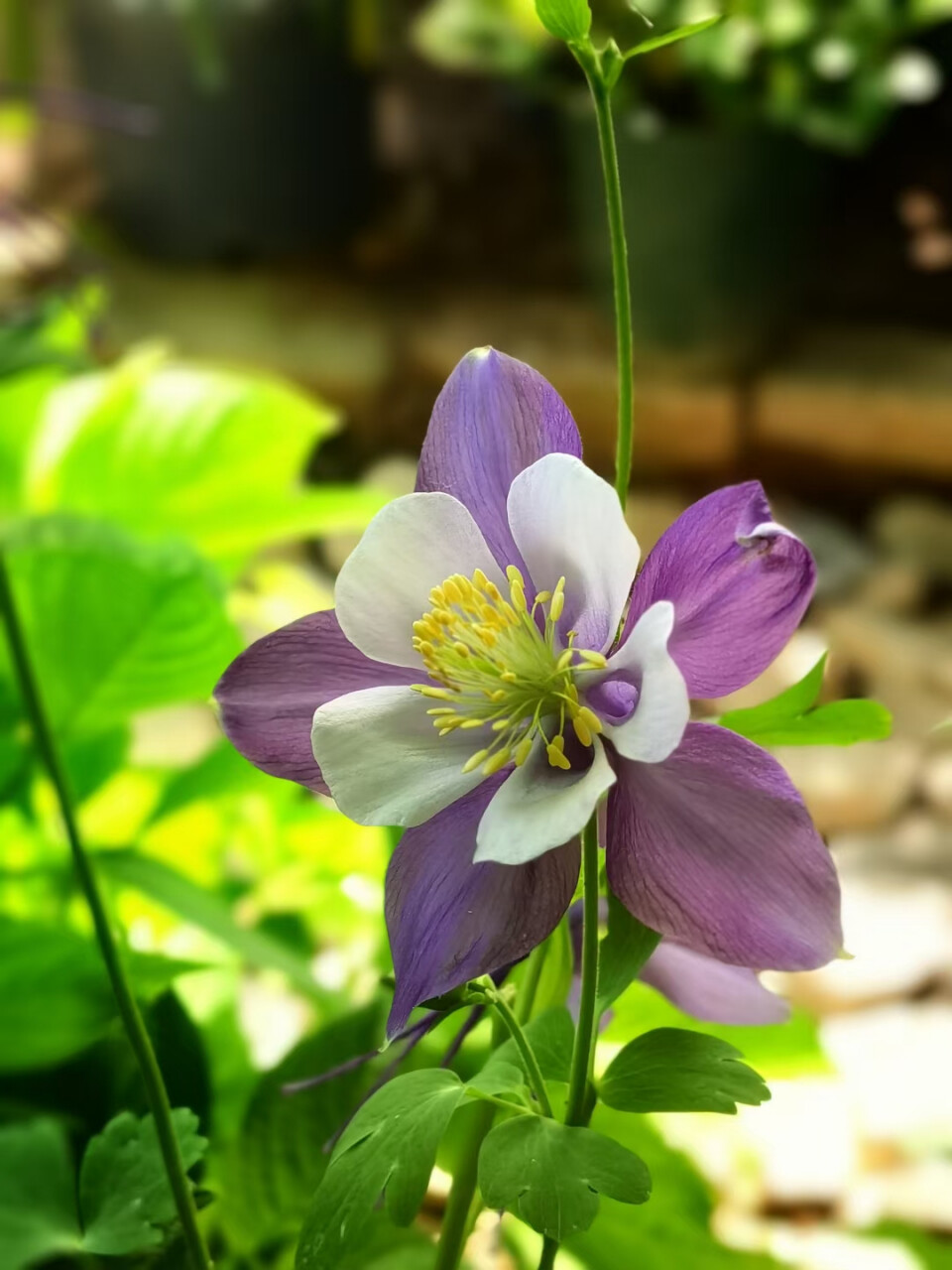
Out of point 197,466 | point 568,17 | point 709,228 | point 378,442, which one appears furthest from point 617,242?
point 378,442

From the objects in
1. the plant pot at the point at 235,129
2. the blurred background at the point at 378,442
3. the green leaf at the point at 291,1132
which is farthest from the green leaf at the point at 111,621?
the plant pot at the point at 235,129

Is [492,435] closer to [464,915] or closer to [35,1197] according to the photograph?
[464,915]

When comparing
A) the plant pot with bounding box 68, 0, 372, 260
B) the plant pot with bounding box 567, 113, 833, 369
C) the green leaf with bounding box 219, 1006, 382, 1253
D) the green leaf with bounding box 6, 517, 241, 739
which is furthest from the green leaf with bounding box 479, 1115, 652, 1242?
the plant pot with bounding box 68, 0, 372, 260

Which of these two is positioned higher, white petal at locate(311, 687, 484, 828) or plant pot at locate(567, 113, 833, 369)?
white petal at locate(311, 687, 484, 828)

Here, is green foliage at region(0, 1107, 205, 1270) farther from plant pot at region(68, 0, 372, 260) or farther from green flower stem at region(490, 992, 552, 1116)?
plant pot at region(68, 0, 372, 260)

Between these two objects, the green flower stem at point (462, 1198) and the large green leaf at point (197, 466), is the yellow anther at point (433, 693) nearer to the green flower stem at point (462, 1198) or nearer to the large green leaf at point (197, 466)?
the green flower stem at point (462, 1198)

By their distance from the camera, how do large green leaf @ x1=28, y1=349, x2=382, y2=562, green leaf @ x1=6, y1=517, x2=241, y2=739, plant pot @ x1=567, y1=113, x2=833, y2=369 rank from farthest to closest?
plant pot @ x1=567, y1=113, x2=833, y2=369
large green leaf @ x1=28, y1=349, x2=382, y2=562
green leaf @ x1=6, y1=517, x2=241, y2=739

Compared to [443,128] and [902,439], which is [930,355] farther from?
[443,128]
